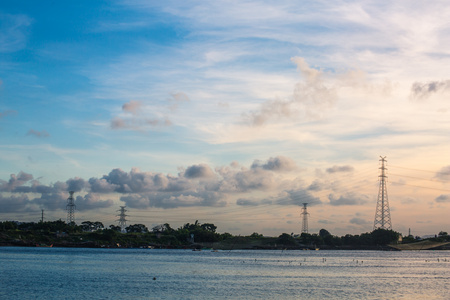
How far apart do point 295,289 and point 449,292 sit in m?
27.8

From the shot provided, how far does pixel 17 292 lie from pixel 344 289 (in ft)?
185

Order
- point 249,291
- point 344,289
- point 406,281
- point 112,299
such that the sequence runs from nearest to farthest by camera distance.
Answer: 1. point 112,299
2. point 249,291
3. point 344,289
4. point 406,281

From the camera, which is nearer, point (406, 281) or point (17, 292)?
point (17, 292)

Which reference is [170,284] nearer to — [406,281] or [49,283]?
[49,283]

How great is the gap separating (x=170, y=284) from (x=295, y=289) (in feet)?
78.4

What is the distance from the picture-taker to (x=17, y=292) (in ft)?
249

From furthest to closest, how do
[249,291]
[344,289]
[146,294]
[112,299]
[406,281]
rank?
[406,281]
[344,289]
[249,291]
[146,294]
[112,299]

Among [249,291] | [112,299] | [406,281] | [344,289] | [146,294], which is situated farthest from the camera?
[406,281]

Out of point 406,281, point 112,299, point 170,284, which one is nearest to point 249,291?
point 170,284

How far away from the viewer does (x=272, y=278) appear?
10750 cm

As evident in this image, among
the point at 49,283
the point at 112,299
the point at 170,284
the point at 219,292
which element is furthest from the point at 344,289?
the point at 49,283

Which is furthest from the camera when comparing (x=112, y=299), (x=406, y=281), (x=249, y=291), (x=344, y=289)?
(x=406, y=281)

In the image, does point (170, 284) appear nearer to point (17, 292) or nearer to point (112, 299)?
point (112, 299)

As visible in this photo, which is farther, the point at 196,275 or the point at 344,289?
the point at 196,275
